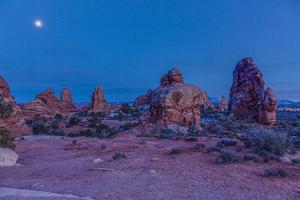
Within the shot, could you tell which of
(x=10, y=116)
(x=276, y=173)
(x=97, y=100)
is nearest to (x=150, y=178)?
(x=276, y=173)

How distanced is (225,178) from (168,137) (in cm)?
1049

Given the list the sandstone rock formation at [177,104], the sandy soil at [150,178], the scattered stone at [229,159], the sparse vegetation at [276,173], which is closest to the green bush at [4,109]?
the sandy soil at [150,178]

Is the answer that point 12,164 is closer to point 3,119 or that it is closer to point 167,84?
point 3,119

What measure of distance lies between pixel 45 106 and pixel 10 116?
26.5 meters

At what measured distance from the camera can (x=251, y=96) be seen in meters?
30.5

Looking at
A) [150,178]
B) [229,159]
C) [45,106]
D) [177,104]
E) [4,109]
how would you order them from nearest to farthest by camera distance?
1. [150,178]
2. [229,159]
3. [4,109]
4. [177,104]
5. [45,106]

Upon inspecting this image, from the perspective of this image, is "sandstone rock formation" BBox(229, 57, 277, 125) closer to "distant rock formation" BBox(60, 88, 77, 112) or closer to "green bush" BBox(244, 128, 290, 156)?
"green bush" BBox(244, 128, 290, 156)

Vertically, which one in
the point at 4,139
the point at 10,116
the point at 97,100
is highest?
the point at 97,100

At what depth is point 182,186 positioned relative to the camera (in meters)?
7.70

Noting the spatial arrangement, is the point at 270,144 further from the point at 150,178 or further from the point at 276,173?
the point at 150,178

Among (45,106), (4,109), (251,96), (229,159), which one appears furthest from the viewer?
(45,106)

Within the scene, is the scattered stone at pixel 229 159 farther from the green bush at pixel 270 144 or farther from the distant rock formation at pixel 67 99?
the distant rock formation at pixel 67 99

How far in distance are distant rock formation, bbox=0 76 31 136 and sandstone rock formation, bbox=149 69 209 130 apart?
9143 mm

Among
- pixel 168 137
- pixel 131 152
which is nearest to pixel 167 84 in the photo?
pixel 168 137
